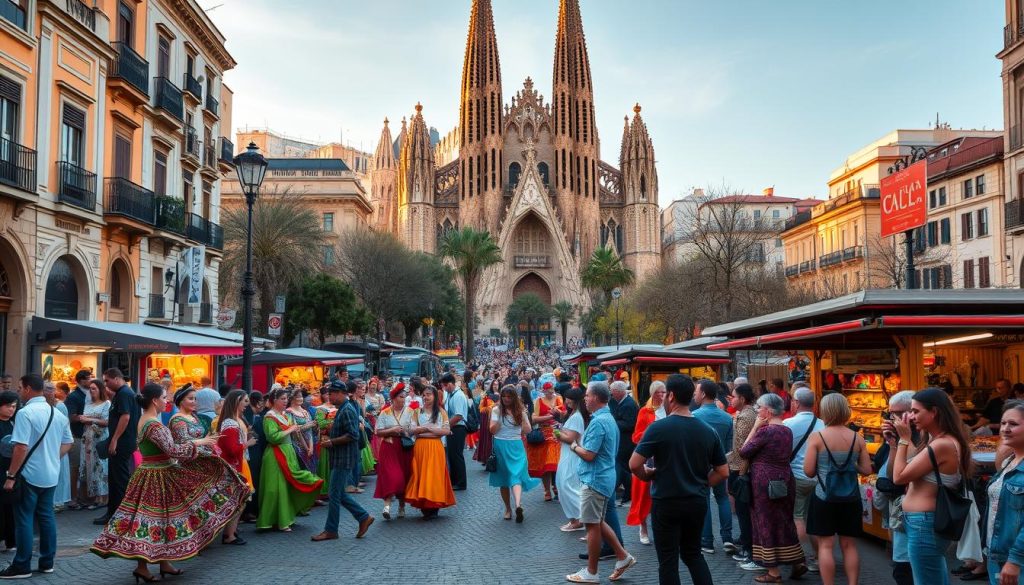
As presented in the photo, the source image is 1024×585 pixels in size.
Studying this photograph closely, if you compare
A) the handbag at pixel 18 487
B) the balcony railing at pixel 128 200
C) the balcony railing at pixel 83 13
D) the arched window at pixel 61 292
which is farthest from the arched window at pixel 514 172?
the handbag at pixel 18 487

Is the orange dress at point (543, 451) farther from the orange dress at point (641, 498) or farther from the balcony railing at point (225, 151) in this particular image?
the balcony railing at point (225, 151)

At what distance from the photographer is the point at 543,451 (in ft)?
41.0

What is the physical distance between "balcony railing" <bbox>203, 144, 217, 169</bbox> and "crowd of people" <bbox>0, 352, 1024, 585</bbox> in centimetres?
1821

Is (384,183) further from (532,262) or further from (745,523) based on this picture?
(745,523)

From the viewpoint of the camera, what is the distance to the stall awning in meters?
15.9

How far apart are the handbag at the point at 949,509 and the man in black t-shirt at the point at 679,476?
57.3 inches

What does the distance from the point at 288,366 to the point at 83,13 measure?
412 inches

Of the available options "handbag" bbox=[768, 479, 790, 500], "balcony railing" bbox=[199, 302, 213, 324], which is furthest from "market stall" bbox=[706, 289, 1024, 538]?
"balcony railing" bbox=[199, 302, 213, 324]

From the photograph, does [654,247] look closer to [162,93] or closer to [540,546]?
[162,93]

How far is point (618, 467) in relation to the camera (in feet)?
37.9

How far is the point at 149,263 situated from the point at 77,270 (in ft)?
12.1

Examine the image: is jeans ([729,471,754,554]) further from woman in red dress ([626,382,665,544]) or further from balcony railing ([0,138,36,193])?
balcony railing ([0,138,36,193])

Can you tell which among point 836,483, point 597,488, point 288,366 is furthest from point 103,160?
point 836,483

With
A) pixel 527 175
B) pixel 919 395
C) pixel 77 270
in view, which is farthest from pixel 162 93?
pixel 527 175
